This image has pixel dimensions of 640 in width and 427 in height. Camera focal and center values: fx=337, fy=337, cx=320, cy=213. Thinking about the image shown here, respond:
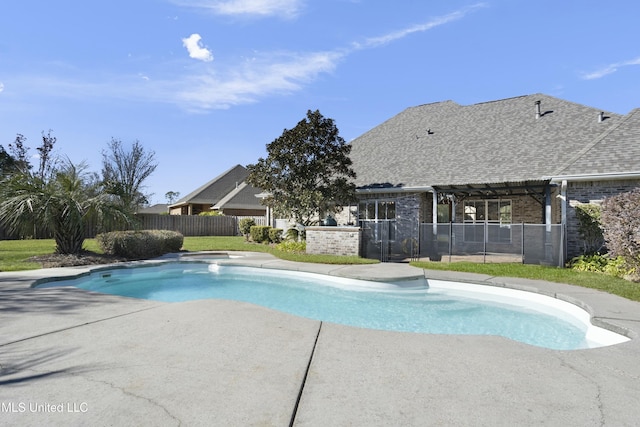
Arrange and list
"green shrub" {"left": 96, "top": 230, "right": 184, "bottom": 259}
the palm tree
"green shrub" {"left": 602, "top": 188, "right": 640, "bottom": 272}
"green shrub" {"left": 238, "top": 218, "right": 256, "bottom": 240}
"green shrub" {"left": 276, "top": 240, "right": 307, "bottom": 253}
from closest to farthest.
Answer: "green shrub" {"left": 602, "top": 188, "right": 640, "bottom": 272}, the palm tree, "green shrub" {"left": 96, "top": 230, "right": 184, "bottom": 259}, "green shrub" {"left": 276, "top": 240, "right": 307, "bottom": 253}, "green shrub" {"left": 238, "top": 218, "right": 256, "bottom": 240}

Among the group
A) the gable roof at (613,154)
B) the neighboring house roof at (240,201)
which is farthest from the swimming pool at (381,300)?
the neighboring house roof at (240,201)

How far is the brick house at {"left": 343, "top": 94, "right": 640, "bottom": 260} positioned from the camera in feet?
38.4

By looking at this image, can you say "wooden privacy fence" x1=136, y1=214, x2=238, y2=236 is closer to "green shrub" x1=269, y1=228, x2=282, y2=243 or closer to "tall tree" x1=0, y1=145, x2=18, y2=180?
"green shrub" x1=269, y1=228, x2=282, y2=243

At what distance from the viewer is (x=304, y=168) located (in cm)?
1577

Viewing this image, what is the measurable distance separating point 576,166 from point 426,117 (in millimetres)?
10875

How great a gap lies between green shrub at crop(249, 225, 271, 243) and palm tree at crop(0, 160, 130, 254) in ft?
29.1

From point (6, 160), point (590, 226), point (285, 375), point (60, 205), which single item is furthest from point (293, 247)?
point (6, 160)

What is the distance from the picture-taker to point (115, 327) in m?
4.65

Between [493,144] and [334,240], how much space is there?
9.40 m

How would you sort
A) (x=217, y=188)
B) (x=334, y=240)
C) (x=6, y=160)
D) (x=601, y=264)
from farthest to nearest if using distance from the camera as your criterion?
(x=217, y=188) → (x=6, y=160) → (x=334, y=240) → (x=601, y=264)

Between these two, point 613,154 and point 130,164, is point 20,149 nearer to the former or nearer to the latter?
point 130,164

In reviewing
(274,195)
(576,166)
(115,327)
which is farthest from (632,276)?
(274,195)

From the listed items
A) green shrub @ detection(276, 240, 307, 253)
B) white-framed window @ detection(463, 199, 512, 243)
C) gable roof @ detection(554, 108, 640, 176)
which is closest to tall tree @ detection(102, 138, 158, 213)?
green shrub @ detection(276, 240, 307, 253)

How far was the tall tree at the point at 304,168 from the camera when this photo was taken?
15656mm
